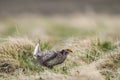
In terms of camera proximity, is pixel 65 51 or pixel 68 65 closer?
pixel 65 51

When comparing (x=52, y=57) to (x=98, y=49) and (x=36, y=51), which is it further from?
(x=98, y=49)

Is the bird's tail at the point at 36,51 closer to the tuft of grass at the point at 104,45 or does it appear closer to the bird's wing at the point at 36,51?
the bird's wing at the point at 36,51

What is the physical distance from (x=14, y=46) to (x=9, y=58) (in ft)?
1.58

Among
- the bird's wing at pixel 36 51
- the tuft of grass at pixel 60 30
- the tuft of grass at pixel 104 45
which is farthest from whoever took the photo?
the tuft of grass at pixel 60 30

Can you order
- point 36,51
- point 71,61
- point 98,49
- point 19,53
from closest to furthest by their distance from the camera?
point 36,51 → point 71,61 → point 19,53 → point 98,49

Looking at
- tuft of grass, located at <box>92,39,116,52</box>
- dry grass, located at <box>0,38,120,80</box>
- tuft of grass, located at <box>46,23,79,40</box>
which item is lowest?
dry grass, located at <box>0,38,120,80</box>

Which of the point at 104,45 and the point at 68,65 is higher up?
the point at 104,45

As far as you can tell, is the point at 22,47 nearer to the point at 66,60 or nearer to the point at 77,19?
the point at 66,60

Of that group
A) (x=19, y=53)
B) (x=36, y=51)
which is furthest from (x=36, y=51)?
(x=19, y=53)

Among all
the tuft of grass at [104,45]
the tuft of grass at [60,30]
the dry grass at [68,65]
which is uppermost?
the tuft of grass at [60,30]

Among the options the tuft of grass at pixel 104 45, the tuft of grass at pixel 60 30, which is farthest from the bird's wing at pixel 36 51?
the tuft of grass at pixel 60 30

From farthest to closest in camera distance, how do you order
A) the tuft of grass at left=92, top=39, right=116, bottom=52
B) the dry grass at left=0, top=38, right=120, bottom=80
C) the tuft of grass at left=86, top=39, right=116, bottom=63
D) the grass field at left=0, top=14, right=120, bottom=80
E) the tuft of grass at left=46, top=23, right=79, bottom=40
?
the tuft of grass at left=46, top=23, right=79, bottom=40 < the tuft of grass at left=92, top=39, right=116, bottom=52 < the tuft of grass at left=86, top=39, right=116, bottom=63 < the grass field at left=0, top=14, right=120, bottom=80 < the dry grass at left=0, top=38, right=120, bottom=80

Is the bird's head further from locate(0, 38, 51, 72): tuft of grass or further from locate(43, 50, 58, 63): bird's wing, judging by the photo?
locate(0, 38, 51, 72): tuft of grass

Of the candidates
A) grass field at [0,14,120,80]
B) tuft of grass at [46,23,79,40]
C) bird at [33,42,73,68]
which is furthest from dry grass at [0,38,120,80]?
tuft of grass at [46,23,79,40]
